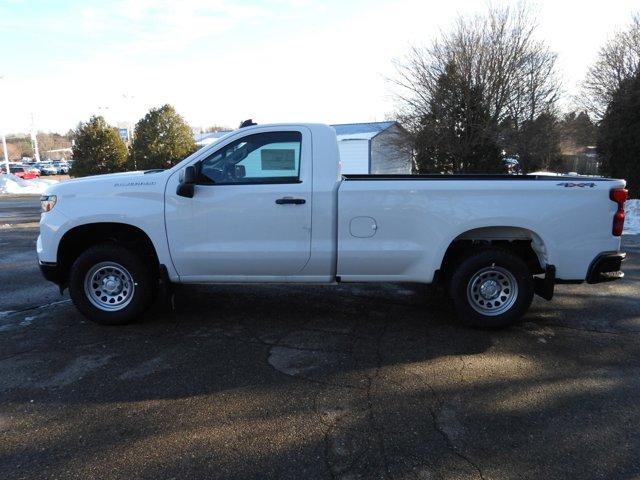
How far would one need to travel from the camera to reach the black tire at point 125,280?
5.22m

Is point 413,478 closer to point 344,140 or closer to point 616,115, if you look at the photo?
point 616,115

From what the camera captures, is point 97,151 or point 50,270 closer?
point 50,270

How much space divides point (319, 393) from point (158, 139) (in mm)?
23740

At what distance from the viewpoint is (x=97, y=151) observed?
25.3 m

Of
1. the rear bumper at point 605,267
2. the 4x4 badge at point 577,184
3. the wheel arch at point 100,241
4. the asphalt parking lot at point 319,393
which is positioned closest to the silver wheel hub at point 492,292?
the asphalt parking lot at point 319,393

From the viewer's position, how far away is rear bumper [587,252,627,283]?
4992mm

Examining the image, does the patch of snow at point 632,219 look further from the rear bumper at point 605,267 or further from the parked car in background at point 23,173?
the parked car in background at point 23,173

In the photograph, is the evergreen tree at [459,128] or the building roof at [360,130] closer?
the evergreen tree at [459,128]

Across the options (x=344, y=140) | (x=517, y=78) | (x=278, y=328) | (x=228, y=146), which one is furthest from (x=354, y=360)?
(x=344, y=140)

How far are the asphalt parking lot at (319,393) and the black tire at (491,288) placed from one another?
186 mm

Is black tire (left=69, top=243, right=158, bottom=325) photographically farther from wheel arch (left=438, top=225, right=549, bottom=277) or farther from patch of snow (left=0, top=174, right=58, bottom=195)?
patch of snow (left=0, top=174, right=58, bottom=195)

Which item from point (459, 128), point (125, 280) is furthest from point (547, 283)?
point (459, 128)

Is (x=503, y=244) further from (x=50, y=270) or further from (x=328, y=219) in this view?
(x=50, y=270)

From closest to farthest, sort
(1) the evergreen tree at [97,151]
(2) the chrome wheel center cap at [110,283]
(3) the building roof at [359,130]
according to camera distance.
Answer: (2) the chrome wheel center cap at [110,283] → (1) the evergreen tree at [97,151] → (3) the building roof at [359,130]
